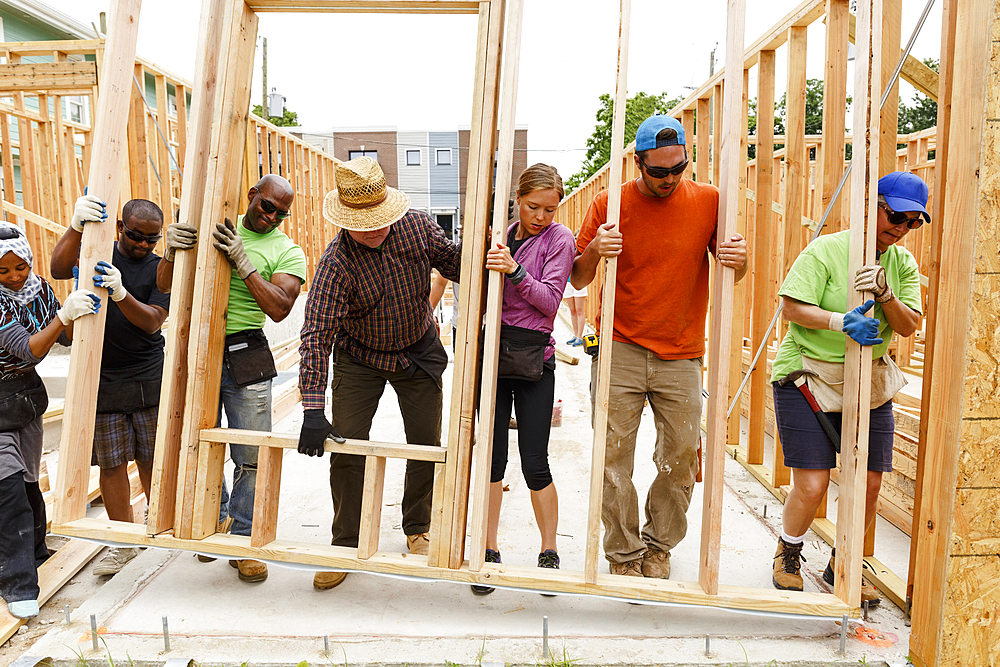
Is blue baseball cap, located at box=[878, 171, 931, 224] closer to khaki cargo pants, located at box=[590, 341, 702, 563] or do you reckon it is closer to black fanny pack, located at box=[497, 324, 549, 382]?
khaki cargo pants, located at box=[590, 341, 702, 563]

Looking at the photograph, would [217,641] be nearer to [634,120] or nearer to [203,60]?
[203,60]

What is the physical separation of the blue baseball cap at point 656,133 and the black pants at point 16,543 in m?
2.98

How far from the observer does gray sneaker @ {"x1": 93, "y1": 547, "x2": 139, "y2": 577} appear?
3055mm

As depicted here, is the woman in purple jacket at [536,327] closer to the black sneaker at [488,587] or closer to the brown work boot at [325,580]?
the black sneaker at [488,587]

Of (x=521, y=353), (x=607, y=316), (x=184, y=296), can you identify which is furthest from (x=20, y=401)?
(x=607, y=316)

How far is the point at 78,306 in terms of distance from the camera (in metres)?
→ 2.69

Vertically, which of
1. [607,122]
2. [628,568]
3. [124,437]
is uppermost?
[607,122]

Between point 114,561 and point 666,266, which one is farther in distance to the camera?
point 114,561

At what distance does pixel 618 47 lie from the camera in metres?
2.44

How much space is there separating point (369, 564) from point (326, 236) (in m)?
10.9

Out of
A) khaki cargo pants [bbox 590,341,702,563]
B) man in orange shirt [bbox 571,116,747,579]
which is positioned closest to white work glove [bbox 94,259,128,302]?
man in orange shirt [bbox 571,116,747,579]

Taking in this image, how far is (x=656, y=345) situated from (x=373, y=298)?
1.27 meters

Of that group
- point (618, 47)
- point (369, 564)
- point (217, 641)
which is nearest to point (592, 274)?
point (618, 47)

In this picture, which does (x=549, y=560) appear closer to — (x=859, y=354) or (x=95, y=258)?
(x=859, y=354)
